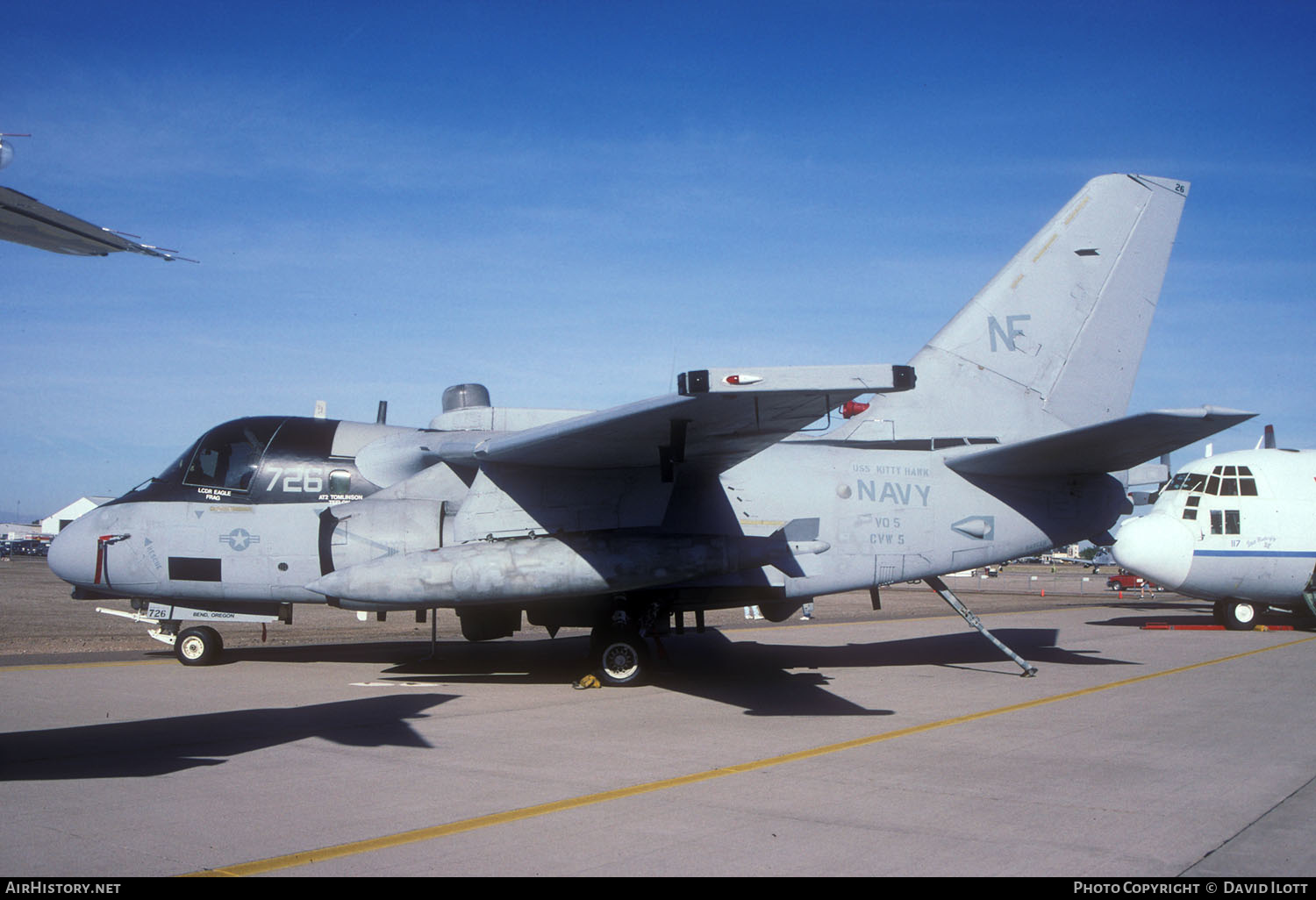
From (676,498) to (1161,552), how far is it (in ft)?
43.3

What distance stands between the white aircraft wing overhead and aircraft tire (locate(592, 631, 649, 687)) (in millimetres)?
2277

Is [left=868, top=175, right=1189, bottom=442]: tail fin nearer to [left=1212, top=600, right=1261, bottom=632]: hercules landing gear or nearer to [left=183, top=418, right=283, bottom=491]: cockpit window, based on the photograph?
[left=183, top=418, right=283, bottom=491]: cockpit window

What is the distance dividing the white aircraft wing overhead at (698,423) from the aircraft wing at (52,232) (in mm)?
4077

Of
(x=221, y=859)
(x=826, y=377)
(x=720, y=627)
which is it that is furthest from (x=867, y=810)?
(x=720, y=627)

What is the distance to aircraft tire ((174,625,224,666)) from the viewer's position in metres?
13.2

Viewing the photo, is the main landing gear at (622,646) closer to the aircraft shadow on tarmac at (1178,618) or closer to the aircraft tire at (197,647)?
the aircraft tire at (197,647)

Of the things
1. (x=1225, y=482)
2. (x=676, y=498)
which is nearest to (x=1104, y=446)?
(x=676, y=498)

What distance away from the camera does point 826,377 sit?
7.18m

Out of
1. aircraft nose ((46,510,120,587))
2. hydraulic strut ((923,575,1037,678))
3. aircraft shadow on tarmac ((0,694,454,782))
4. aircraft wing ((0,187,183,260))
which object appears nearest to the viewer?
aircraft shadow on tarmac ((0,694,454,782))

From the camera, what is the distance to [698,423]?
885cm

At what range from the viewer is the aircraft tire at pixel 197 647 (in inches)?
518

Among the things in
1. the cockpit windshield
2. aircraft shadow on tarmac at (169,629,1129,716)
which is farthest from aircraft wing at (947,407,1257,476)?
the cockpit windshield

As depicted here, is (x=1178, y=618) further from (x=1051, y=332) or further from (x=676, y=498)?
(x=676, y=498)
